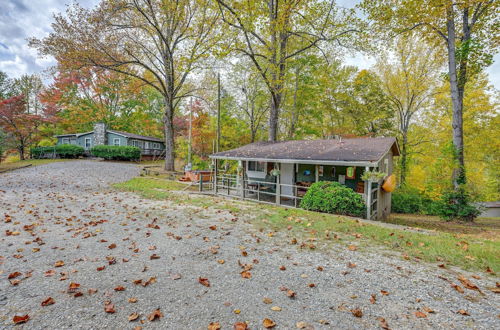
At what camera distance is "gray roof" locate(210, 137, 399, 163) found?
959 cm

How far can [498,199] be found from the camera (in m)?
21.1

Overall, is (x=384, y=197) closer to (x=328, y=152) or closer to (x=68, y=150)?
(x=328, y=152)

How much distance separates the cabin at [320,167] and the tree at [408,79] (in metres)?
10.3

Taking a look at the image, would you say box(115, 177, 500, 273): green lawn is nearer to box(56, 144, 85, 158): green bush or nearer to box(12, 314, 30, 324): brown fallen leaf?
box(12, 314, 30, 324): brown fallen leaf

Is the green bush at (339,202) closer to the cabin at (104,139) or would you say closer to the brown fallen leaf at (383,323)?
the brown fallen leaf at (383,323)

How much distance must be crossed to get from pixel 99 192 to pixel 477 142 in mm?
24866

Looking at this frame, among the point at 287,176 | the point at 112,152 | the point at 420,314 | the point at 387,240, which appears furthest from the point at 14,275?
the point at 112,152

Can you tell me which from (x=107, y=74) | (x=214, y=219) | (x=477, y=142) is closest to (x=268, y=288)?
(x=214, y=219)

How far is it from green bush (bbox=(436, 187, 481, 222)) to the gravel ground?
384 inches

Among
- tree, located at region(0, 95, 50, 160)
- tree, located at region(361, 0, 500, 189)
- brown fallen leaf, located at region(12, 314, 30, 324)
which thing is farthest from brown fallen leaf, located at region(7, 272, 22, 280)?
tree, located at region(0, 95, 50, 160)

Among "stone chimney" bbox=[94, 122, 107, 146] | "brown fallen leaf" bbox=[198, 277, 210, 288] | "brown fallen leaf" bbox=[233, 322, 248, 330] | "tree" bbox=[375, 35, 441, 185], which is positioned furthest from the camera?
"stone chimney" bbox=[94, 122, 107, 146]

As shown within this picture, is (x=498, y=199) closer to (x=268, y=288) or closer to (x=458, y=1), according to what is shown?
(x=458, y=1)

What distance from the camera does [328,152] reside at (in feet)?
35.3

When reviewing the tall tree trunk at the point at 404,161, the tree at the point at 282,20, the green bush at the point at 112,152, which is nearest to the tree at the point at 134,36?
the tree at the point at 282,20
